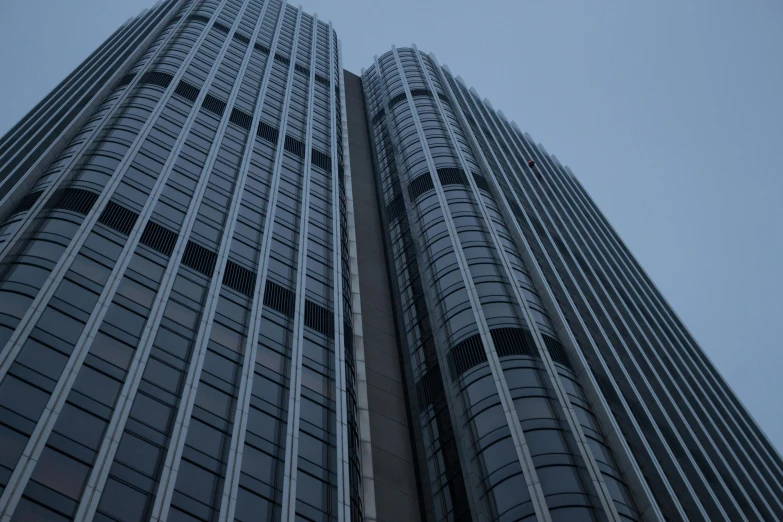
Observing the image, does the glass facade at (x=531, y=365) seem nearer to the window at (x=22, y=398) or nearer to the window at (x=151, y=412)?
the window at (x=151, y=412)

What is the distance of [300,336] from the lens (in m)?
41.5

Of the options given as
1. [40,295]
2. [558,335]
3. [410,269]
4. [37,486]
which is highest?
[410,269]

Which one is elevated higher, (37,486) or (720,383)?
(720,383)

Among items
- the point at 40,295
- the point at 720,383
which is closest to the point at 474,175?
the point at 720,383

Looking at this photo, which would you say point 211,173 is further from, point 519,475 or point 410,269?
point 519,475

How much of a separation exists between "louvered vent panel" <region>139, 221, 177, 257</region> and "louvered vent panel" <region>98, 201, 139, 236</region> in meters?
0.84

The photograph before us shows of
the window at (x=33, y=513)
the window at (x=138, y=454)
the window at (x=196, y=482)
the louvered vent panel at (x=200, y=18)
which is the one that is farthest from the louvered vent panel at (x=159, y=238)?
the louvered vent panel at (x=200, y=18)

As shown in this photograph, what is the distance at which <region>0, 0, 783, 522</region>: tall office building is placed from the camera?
3038cm

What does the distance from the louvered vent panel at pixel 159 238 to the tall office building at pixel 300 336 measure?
18 cm

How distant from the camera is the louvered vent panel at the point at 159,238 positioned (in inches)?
1617

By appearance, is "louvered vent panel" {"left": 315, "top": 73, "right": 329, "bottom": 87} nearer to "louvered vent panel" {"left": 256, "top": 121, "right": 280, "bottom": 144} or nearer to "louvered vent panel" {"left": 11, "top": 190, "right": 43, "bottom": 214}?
"louvered vent panel" {"left": 256, "top": 121, "right": 280, "bottom": 144}

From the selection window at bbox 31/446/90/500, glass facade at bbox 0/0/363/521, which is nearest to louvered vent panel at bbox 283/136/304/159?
glass facade at bbox 0/0/363/521

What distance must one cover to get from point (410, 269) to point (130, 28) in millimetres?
51875

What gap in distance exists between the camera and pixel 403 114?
80.6 metres
